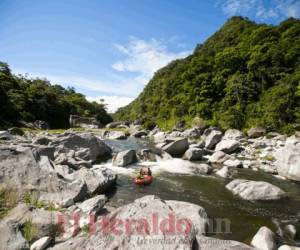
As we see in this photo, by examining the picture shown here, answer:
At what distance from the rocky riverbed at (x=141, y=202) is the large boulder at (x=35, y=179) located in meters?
0.04

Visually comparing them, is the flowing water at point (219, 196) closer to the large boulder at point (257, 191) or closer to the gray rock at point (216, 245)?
the large boulder at point (257, 191)

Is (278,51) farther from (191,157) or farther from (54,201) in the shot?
(54,201)

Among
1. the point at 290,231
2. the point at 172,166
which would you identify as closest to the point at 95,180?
the point at 172,166

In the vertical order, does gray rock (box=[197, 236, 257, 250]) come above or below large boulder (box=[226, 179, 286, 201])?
above

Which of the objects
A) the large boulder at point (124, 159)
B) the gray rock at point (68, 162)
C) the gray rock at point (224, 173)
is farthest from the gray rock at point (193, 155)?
→ the gray rock at point (68, 162)

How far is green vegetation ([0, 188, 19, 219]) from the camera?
6952 millimetres

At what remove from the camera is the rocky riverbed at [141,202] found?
4.72 metres

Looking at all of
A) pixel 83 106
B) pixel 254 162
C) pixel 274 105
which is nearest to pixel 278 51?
pixel 274 105

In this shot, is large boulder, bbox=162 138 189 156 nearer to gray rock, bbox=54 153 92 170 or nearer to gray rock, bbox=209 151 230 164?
gray rock, bbox=209 151 230 164

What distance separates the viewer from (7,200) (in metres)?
7.60

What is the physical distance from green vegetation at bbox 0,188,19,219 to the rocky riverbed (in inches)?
1.2

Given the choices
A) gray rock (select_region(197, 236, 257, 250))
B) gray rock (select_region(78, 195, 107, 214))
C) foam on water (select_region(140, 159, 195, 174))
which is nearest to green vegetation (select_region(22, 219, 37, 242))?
gray rock (select_region(78, 195, 107, 214))

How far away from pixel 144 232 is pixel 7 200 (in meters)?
6.11

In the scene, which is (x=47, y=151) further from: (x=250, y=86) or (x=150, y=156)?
(x=250, y=86)
